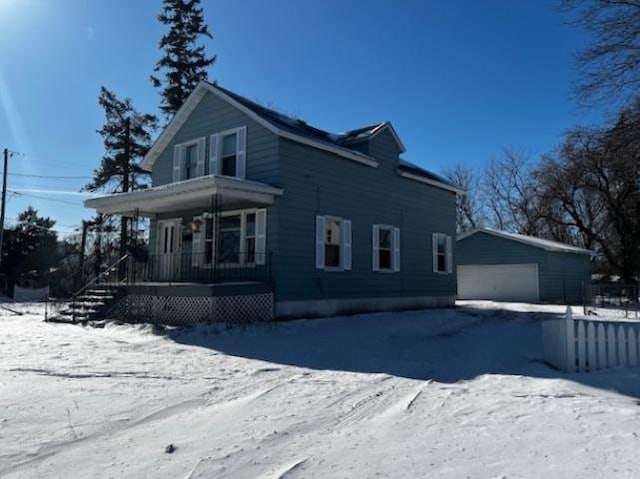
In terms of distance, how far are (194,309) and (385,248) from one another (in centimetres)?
754

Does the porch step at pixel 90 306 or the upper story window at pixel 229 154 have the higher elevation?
the upper story window at pixel 229 154

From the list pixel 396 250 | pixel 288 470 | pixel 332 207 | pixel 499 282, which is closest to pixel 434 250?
pixel 396 250

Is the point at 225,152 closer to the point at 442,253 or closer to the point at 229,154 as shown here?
the point at 229,154

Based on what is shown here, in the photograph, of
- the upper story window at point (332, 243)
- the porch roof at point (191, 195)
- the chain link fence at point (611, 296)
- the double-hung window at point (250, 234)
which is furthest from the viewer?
the chain link fence at point (611, 296)

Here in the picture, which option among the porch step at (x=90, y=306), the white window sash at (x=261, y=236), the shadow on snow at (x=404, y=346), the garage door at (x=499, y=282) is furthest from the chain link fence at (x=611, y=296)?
the porch step at (x=90, y=306)

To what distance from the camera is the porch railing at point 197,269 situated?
14.2 metres

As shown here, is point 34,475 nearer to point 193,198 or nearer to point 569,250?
point 193,198

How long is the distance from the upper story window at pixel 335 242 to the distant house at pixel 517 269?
13.6 meters

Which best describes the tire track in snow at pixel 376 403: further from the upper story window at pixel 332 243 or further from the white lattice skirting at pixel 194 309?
the upper story window at pixel 332 243

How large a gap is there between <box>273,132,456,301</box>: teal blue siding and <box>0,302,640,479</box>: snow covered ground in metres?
4.45

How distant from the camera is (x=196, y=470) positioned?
384 centimetres

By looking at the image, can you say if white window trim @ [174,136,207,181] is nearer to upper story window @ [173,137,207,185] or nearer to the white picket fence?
upper story window @ [173,137,207,185]

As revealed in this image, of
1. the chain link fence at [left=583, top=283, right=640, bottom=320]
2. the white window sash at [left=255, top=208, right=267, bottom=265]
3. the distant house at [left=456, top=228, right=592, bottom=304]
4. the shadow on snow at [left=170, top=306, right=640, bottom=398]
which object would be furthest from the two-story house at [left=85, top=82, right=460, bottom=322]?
the distant house at [left=456, top=228, right=592, bottom=304]

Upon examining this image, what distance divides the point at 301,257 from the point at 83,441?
406 inches
